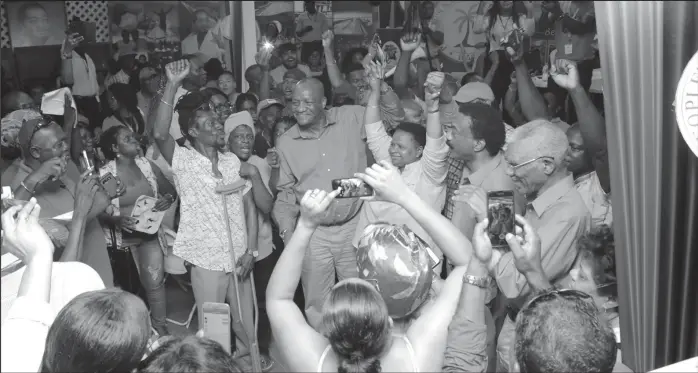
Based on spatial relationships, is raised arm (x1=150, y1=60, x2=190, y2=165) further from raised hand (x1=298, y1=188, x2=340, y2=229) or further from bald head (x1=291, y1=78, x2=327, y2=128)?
raised hand (x1=298, y1=188, x2=340, y2=229)

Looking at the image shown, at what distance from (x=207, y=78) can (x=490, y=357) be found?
5.10 meters

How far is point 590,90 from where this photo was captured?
16.9 ft

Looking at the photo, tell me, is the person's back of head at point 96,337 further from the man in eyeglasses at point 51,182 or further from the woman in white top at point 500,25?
the woman in white top at point 500,25

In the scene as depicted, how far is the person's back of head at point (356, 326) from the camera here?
189 centimetres

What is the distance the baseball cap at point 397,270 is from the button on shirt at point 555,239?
1.64 feet

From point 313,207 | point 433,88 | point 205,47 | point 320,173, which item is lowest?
point 320,173

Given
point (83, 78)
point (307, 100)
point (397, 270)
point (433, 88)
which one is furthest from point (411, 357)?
point (83, 78)

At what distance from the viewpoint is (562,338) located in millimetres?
1785

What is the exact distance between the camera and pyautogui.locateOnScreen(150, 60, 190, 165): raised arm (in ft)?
14.1

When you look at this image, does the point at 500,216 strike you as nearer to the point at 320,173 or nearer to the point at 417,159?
the point at 417,159

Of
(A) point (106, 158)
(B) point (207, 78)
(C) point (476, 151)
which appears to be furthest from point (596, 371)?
(B) point (207, 78)

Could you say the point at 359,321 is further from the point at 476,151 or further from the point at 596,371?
the point at 476,151

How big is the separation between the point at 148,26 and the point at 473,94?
6.37 m

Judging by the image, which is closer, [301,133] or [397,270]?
[397,270]
